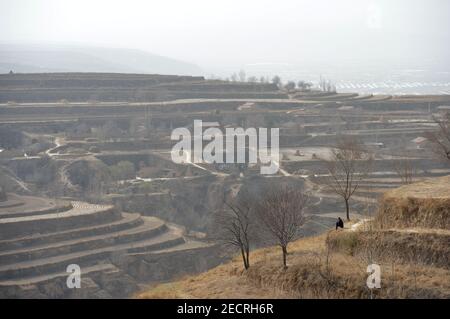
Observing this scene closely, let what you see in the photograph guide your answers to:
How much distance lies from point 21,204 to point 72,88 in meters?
34.3

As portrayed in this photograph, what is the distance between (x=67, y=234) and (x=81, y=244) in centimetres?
107

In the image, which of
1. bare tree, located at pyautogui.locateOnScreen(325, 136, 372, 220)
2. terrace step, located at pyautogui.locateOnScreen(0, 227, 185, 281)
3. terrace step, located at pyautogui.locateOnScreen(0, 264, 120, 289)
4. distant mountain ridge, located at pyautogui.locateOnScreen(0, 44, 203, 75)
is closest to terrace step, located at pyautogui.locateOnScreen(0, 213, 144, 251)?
terrace step, located at pyautogui.locateOnScreen(0, 227, 185, 281)

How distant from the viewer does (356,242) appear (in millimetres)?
15461

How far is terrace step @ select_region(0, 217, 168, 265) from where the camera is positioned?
30.8 m

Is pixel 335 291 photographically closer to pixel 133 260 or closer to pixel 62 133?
pixel 133 260

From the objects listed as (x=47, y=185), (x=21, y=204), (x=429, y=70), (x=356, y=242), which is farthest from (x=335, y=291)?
(x=429, y=70)

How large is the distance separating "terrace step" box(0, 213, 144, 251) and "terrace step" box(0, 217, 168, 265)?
23cm

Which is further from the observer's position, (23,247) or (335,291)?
(23,247)

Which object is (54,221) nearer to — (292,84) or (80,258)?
(80,258)

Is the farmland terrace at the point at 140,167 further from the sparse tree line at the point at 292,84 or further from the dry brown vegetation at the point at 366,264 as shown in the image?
the dry brown vegetation at the point at 366,264

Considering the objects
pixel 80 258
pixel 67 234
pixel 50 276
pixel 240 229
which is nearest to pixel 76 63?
pixel 67 234

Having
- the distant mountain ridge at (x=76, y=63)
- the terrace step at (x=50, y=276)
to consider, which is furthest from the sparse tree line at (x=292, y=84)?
the distant mountain ridge at (x=76, y=63)

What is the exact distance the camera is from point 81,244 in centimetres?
3225
